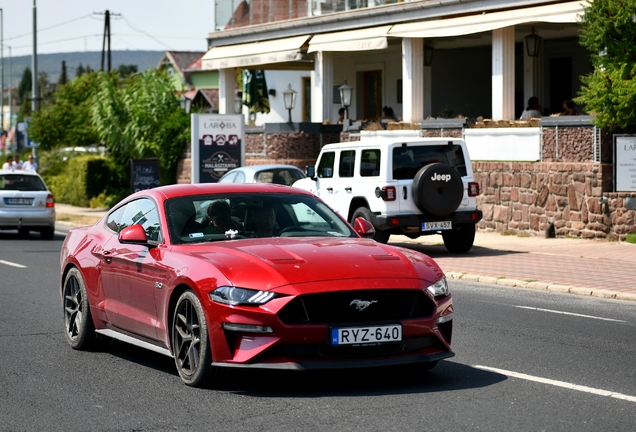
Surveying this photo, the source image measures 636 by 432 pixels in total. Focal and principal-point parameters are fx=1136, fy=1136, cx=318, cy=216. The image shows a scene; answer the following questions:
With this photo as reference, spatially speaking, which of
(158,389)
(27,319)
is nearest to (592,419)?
(158,389)

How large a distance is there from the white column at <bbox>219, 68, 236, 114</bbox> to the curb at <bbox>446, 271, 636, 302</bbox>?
23.8 meters

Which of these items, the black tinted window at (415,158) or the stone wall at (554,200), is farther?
the stone wall at (554,200)

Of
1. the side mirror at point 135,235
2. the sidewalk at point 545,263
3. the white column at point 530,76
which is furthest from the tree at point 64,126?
the side mirror at point 135,235

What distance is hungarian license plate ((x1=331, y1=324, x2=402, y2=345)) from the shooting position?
7465 millimetres

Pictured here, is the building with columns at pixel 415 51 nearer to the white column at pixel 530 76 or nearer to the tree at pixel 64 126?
the white column at pixel 530 76

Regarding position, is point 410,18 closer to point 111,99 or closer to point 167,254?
point 111,99

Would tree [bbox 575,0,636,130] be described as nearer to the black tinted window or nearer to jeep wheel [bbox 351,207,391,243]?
the black tinted window

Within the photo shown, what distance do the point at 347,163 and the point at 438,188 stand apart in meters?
2.21

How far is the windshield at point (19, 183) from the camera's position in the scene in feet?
86.8

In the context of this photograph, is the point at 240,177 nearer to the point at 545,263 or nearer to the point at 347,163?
the point at 347,163

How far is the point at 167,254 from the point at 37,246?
16.3 metres

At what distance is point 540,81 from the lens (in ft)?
105

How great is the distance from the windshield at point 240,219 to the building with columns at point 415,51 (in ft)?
56.3

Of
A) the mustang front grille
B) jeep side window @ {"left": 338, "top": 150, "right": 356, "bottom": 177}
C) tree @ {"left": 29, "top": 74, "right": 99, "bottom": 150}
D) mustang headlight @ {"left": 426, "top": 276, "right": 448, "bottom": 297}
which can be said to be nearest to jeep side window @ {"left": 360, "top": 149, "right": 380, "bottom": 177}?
jeep side window @ {"left": 338, "top": 150, "right": 356, "bottom": 177}
